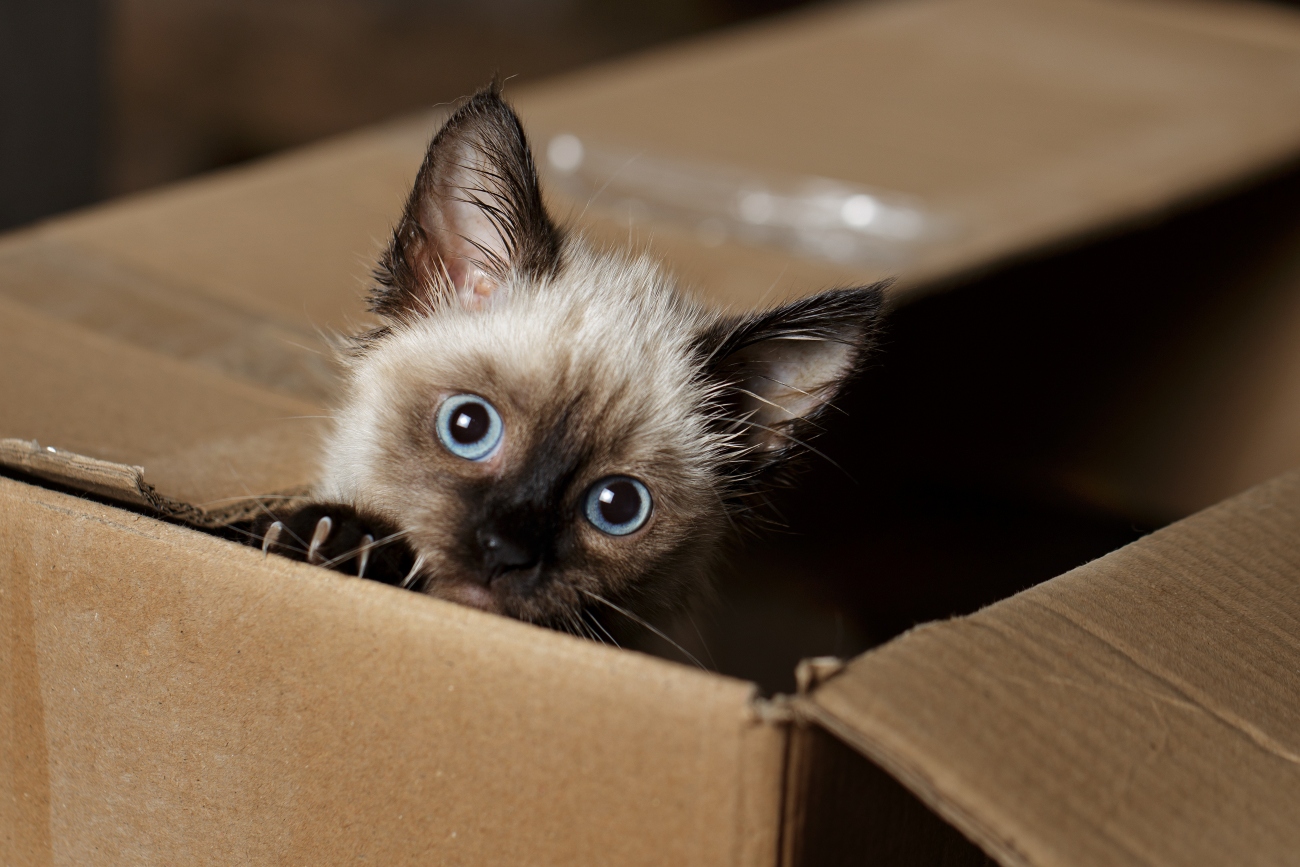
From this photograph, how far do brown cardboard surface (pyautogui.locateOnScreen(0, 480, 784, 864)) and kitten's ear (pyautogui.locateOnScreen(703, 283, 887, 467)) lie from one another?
537 millimetres

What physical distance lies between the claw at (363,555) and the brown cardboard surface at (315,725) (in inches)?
6.8

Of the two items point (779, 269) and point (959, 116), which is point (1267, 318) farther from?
point (779, 269)

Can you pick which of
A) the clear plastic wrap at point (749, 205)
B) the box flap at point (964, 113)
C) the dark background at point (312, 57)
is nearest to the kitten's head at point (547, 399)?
the box flap at point (964, 113)

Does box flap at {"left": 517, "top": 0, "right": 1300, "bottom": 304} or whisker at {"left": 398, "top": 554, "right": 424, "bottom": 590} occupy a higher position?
box flap at {"left": 517, "top": 0, "right": 1300, "bottom": 304}

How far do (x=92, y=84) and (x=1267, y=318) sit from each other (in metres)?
2.55

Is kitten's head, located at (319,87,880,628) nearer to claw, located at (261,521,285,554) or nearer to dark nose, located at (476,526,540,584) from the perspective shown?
dark nose, located at (476,526,540,584)

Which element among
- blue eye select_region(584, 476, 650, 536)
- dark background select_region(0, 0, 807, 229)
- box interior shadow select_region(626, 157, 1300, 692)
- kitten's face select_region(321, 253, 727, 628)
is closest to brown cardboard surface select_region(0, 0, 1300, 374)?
box interior shadow select_region(626, 157, 1300, 692)

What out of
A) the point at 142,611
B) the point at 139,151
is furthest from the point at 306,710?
the point at 139,151

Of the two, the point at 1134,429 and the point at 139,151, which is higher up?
the point at 1134,429

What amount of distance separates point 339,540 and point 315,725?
239 millimetres

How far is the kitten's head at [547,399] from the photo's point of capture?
1.09 meters

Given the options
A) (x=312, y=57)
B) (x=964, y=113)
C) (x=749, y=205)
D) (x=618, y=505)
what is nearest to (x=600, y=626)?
(x=618, y=505)

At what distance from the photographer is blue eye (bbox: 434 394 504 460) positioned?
1129 mm

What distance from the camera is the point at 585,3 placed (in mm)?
5230
